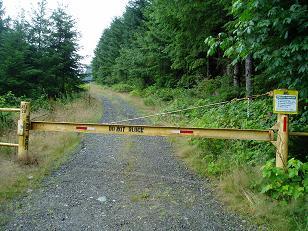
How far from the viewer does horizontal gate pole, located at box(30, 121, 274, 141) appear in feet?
21.5

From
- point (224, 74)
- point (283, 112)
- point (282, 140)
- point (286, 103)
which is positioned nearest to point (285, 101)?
point (286, 103)

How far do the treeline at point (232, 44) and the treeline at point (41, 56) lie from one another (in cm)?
586

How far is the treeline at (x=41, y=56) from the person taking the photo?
71.9 feet

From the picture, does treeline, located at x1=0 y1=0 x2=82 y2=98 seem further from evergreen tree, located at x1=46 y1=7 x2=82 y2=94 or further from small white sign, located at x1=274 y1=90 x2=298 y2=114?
small white sign, located at x1=274 y1=90 x2=298 y2=114

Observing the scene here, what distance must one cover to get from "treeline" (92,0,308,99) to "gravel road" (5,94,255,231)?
2574mm

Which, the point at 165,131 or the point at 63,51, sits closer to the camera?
the point at 165,131

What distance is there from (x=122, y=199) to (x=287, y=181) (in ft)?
9.02

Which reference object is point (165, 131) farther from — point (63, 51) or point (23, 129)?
point (63, 51)

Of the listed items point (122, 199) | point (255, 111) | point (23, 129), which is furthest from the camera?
point (255, 111)

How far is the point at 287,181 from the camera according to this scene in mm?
5637

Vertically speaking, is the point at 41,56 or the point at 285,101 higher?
the point at 41,56

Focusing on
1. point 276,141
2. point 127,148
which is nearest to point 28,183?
point 127,148

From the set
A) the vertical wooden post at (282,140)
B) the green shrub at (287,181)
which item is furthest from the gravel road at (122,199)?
the vertical wooden post at (282,140)

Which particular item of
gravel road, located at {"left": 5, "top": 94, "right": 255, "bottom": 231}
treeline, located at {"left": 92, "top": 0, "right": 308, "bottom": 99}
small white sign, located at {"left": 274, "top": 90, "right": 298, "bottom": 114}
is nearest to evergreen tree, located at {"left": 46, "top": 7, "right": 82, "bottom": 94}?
treeline, located at {"left": 92, "top": 0, "right": 308, "bottom": 99}
